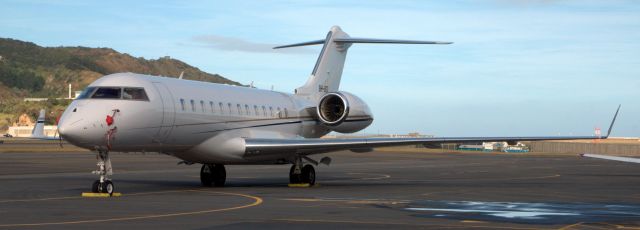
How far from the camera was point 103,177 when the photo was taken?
21.6 metres

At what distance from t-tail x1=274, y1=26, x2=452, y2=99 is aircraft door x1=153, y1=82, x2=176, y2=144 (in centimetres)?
842

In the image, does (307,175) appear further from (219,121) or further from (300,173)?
(219,121)

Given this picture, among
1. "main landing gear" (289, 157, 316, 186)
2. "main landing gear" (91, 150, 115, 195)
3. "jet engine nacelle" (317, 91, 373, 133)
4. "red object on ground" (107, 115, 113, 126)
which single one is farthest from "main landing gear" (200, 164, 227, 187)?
"red object on ground" (107, 115, 113, 126)

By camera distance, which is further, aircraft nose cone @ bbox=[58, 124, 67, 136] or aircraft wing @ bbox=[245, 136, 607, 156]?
aircraft wing @ bbox=[245, 136, 607, 156]

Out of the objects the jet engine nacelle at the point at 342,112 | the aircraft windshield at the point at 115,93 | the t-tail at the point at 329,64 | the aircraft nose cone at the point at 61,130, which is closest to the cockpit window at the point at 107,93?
the aircraft windshield at the point at 115,93

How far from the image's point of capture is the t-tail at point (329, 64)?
106 feet

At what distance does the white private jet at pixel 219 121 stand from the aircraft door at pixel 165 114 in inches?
1.0

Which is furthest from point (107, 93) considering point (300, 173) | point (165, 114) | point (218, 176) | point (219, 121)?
point (300, 173)

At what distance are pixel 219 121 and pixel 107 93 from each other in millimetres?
3912

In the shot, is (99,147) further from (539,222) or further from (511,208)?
(539,222)

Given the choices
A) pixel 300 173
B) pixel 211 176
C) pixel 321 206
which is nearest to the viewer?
pixel 321 206

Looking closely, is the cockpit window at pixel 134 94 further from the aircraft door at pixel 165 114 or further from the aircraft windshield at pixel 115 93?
the aircraft door at pixel 165 114

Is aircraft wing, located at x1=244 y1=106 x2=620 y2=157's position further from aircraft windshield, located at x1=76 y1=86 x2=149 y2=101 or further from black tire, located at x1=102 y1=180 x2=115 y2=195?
black tire, located at x1=102 y1=180 x2=115 y2=195

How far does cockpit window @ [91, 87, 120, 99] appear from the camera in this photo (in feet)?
73.5
